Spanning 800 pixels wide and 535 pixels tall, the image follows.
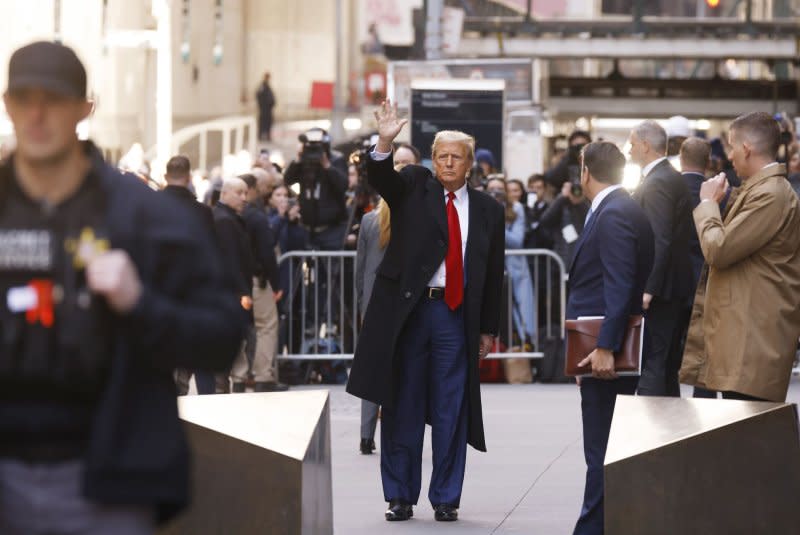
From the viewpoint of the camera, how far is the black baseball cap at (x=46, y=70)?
12.7ft

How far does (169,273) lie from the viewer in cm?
393

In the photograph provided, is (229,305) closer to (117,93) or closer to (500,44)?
(500,44)

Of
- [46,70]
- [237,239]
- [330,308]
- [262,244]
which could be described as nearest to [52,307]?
[46,70]

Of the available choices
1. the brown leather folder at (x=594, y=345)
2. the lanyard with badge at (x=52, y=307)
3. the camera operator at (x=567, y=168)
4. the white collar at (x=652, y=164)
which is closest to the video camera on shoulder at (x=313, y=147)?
the camera operator at (x=567, y=168)

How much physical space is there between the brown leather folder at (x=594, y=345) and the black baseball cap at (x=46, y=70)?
14.2 feet

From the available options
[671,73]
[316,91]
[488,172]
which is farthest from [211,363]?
[671,73]

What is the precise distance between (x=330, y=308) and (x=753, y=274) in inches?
355

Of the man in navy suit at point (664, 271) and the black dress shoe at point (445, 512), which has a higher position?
the man in navy suit at point (664, 271)

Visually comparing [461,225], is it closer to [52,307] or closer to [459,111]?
[52,307]

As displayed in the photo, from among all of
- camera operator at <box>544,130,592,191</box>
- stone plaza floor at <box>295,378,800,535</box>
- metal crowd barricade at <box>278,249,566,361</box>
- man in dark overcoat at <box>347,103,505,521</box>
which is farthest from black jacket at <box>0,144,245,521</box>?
camera operator at <box>544,130,592,191</box>

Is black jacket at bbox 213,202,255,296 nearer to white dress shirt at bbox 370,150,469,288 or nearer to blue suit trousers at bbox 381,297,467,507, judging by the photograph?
white dress shirt at bbox 370,150,469,288

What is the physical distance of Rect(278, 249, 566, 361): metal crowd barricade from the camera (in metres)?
16.5

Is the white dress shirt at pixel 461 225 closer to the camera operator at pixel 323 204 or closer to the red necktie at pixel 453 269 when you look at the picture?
the red necktie at pixel 453 269

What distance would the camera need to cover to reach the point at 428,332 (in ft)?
29.9
